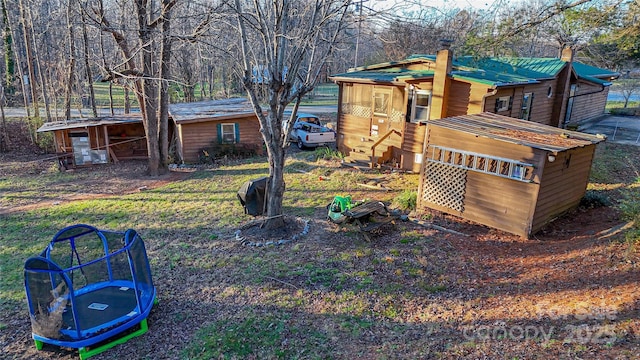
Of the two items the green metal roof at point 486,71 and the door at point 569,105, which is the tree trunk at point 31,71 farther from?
the door at point 569,105

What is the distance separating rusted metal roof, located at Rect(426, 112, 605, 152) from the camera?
8.74 metres

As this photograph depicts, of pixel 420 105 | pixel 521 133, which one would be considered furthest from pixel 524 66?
pixel 521 133

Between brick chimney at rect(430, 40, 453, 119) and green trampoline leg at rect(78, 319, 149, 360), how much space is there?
10.8 metres

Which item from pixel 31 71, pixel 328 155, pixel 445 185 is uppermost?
pixel 31 71

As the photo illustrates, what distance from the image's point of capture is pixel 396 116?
50.4ft

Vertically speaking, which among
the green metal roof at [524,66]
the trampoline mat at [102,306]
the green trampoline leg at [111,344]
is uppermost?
the green metal roof at [524,66]

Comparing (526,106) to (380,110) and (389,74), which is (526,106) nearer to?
(389,74)

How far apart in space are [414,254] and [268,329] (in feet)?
11.6

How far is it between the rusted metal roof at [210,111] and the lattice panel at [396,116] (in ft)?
23.5

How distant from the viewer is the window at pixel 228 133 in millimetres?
19625

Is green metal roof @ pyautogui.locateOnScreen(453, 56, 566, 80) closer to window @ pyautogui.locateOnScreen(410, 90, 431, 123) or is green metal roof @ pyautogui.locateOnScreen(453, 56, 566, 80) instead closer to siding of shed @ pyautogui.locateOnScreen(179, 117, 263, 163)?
window @ pyautogui.locateOnScreen(410, 90, 431, 123)

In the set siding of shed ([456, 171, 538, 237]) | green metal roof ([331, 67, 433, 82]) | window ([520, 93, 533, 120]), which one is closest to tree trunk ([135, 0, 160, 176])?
green metal roof ([331, 67, 433, 82])

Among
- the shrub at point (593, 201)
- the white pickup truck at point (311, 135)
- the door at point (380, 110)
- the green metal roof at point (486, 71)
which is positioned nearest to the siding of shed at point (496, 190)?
the green metal roof at point (486, 71)

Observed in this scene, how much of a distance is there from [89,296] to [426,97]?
1154 cm
